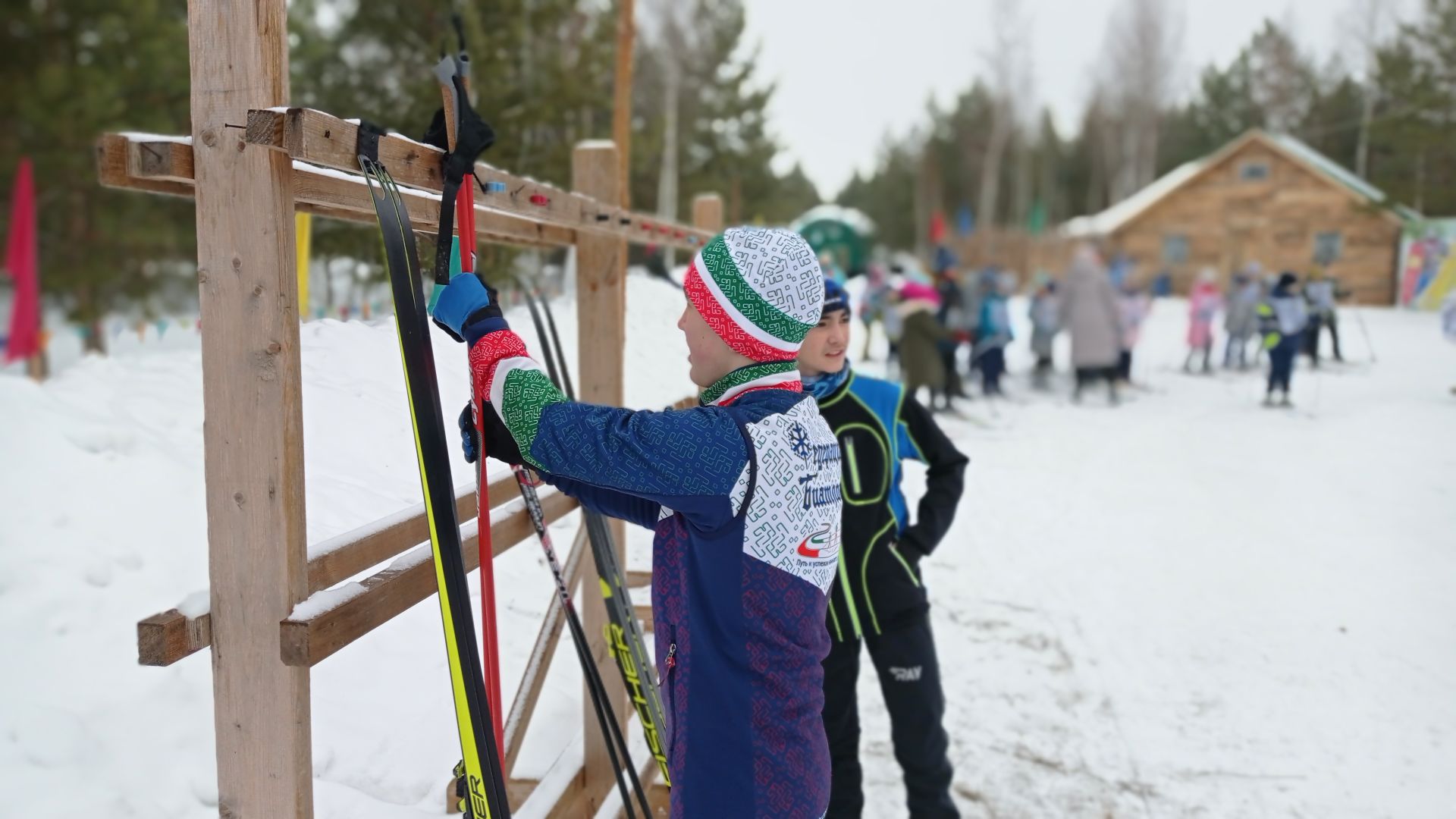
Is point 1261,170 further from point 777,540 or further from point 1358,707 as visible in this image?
point 777,540

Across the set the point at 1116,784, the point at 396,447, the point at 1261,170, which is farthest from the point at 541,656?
the point at 1261,170

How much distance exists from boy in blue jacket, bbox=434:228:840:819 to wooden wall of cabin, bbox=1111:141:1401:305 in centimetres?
1969

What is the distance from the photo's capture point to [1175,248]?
2545cm

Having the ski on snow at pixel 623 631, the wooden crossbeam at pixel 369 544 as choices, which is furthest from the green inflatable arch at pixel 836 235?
the wooden crossbeam at pixel 369 544

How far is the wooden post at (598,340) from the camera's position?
10.2ft

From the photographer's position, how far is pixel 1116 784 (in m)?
3.71

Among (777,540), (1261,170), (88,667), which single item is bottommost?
(88,667)

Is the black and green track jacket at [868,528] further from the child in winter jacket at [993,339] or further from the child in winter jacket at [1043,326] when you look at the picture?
the child in winter jacket at [1043,326]

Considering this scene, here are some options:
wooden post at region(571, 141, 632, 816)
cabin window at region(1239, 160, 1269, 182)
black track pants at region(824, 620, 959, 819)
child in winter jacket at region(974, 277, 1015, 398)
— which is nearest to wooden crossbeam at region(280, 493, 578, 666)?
wooden post at region(571, 141, 632, 816)

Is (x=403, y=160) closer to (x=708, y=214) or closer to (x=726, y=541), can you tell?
(x=726, y=541)

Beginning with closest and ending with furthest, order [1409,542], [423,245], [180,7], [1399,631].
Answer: [423,245]
[1399,631]
[1409,542]
[180,7]

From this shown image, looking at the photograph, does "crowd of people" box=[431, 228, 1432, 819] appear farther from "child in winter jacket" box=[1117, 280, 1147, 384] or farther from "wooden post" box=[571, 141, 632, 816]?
"child in winter jacket" box=[1117, 280, 1147, 384]

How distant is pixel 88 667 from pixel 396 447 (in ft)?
7.52

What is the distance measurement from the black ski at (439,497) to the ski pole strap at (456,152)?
0.05 m
